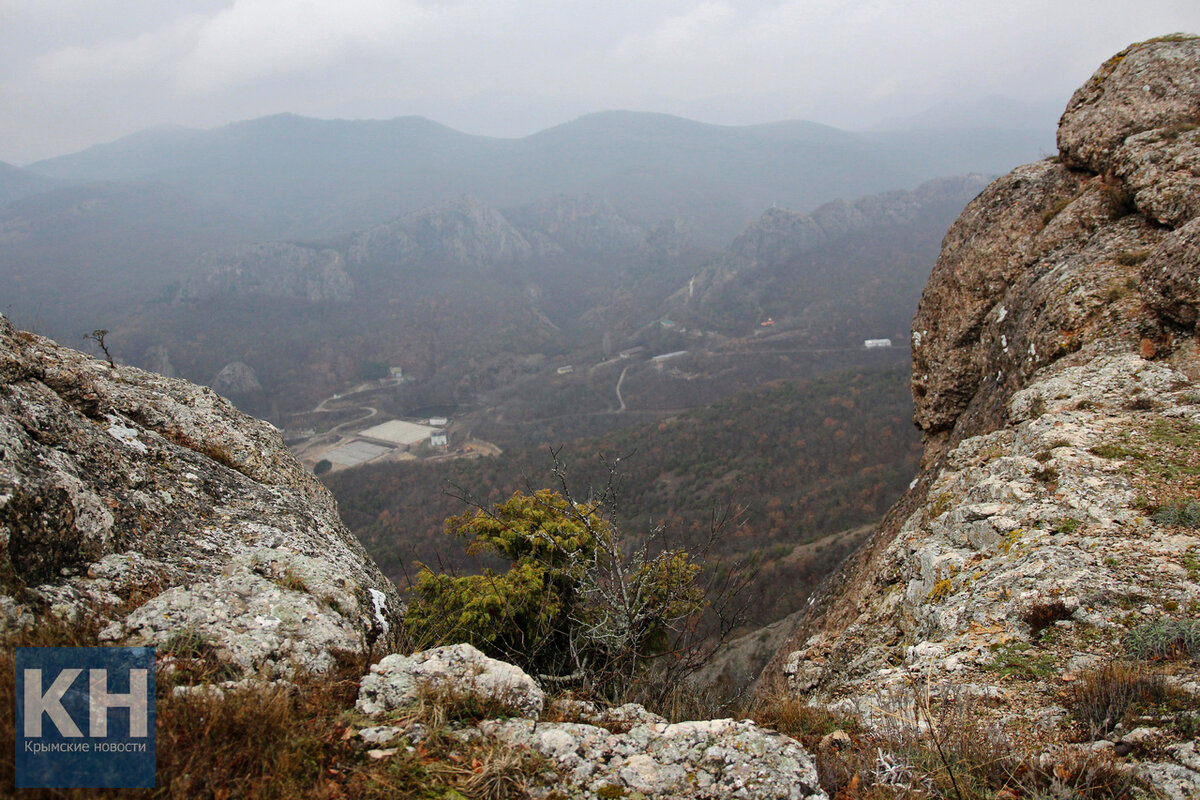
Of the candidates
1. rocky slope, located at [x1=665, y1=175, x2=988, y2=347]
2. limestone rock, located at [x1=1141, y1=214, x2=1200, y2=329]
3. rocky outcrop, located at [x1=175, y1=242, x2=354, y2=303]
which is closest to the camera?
limestone rock, located at [x1=1141, y1=214, x2=1200, y2=329]

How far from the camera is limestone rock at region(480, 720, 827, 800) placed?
3725 millimetres

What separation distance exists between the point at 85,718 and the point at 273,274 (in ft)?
705

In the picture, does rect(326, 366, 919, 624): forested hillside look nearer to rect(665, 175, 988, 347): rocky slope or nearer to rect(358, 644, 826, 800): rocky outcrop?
rect(358, 644, 826, 800): rocky outcrop

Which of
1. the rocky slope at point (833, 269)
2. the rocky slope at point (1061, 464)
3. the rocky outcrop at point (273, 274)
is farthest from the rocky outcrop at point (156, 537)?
the rocky outcrop at point (273, 274)

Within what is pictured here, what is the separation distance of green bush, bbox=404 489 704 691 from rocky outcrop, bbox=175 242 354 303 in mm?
199402

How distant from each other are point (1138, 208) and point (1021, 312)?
95.2 inches

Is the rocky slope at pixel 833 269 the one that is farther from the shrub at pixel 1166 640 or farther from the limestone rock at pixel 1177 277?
the shrub at pixel 1166 640

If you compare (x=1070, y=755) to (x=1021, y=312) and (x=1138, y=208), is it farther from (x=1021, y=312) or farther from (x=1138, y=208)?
(x=1138, y=208)

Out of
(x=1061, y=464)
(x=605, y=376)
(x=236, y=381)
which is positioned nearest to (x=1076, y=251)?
(x=1061, y=464)

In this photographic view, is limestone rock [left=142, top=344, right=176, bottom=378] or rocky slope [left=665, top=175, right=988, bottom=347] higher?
rocky slope [left=665, top=175, right=988, bottom=347]

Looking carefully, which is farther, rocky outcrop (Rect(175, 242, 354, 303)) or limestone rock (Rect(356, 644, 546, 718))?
rocky outcrop (Rect(175, 242, 354, 303))

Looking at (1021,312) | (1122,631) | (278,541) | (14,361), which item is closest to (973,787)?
(1122,631)

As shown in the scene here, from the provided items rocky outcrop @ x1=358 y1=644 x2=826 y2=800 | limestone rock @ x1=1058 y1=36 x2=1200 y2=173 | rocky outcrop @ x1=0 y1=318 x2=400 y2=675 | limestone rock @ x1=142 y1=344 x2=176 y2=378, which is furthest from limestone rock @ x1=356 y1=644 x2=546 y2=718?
limestone rock @ x1=142 y1=344 x2=176 y2=378

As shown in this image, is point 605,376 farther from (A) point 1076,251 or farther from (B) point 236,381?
(A) point 1076,251
